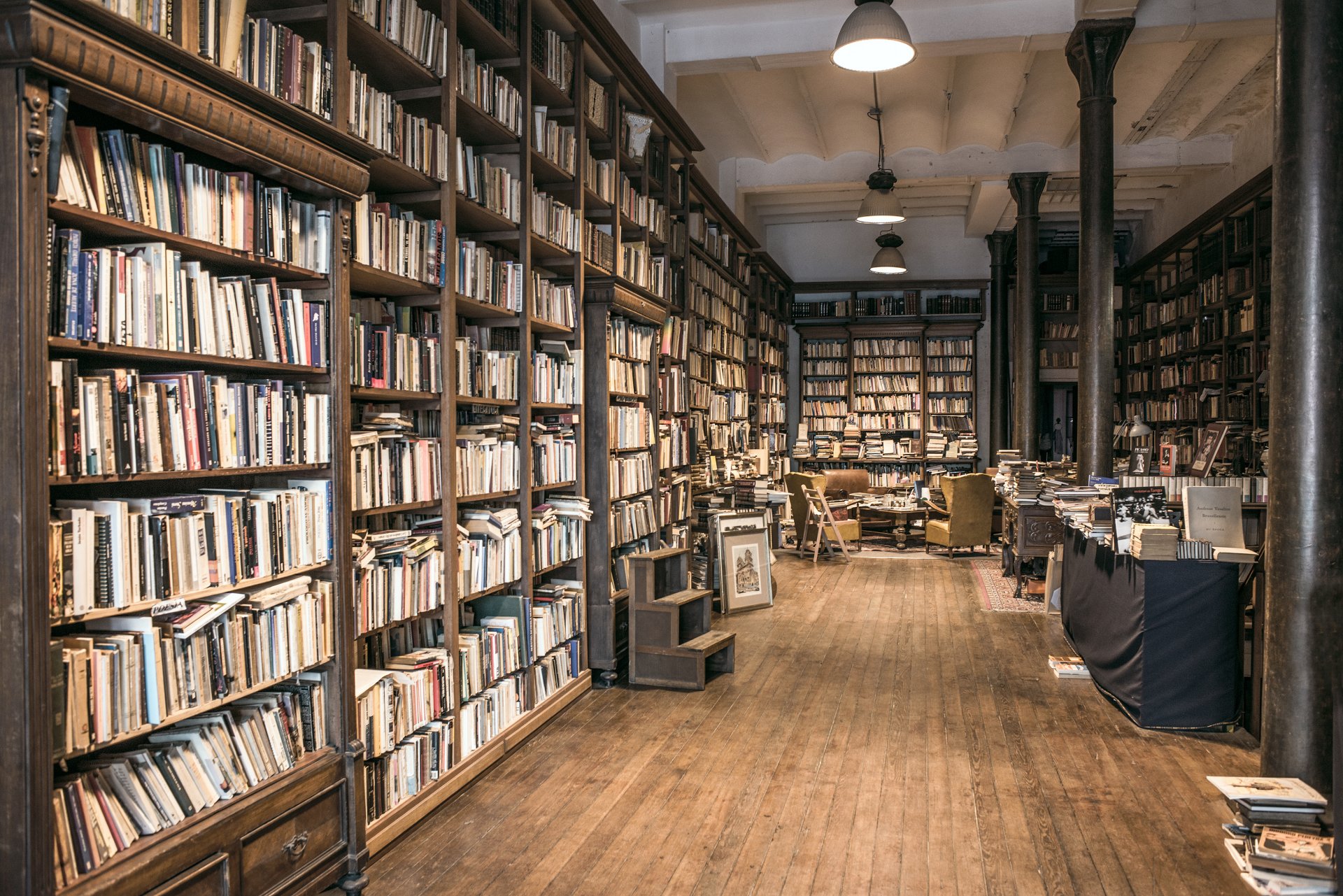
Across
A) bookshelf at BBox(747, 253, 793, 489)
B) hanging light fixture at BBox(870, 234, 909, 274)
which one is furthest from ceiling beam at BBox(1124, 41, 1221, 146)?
bookshelf at BBox(747, 253, 793, 489)

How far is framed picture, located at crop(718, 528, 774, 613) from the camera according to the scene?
7.75m

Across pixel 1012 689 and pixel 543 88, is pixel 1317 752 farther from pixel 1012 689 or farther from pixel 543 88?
pixel 543 88

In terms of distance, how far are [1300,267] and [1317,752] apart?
1.85 metres

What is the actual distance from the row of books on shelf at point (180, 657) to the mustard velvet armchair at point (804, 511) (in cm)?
830

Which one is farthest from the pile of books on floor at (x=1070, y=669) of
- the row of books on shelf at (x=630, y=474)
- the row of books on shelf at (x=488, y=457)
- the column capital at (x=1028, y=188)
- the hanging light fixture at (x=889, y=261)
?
the hanging light fixture at (x=889, y=261)

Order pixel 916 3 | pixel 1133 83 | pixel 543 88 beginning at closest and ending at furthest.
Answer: pixel 543 88, pixel 916 3, pixel 1133 83

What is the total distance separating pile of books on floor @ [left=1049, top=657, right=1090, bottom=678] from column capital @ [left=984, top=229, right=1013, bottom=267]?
28.8 ft

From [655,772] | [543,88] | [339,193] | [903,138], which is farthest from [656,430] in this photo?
[903,138]

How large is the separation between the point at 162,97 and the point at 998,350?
12421 mm

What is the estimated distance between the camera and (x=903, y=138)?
10125 mm

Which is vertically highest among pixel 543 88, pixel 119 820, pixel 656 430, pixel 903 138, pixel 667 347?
pixel 903 138

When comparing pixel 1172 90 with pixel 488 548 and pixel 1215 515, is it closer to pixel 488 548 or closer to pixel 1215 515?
pixel 1215 515

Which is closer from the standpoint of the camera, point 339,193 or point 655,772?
point 339,193

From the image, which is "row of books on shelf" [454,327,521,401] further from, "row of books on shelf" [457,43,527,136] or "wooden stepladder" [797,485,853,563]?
"wooden stepladder" [797,485,853,563]
